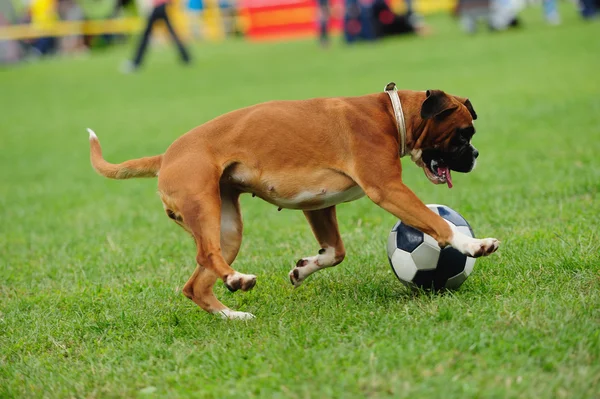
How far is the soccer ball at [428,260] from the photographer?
4973 millimetres

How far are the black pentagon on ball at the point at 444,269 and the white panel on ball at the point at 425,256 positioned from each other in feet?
0.09

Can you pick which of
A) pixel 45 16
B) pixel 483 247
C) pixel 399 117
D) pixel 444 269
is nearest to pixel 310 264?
pixel 444 269

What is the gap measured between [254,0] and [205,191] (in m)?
32.3

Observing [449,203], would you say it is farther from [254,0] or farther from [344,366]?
[254,0]

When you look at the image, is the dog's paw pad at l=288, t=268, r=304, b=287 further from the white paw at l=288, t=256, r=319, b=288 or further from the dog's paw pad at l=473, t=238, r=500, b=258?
the dog's paw pad at l=473, t=238, r=500, b=258

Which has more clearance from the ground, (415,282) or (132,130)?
(415,282)

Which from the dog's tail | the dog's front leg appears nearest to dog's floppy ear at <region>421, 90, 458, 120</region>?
the dog's front leg

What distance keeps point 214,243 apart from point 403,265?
119cm

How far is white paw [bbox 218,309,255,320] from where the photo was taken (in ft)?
16.4

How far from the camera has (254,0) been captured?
36.0 meters

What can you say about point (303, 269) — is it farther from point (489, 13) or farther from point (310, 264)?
point (489, 13)

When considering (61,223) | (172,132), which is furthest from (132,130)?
(61,223)

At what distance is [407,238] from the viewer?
17.1 feet

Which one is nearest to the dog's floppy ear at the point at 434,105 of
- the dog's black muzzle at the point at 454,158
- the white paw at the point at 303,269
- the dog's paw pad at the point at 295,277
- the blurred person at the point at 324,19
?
the dog's black muzzle at the point at 454,158
